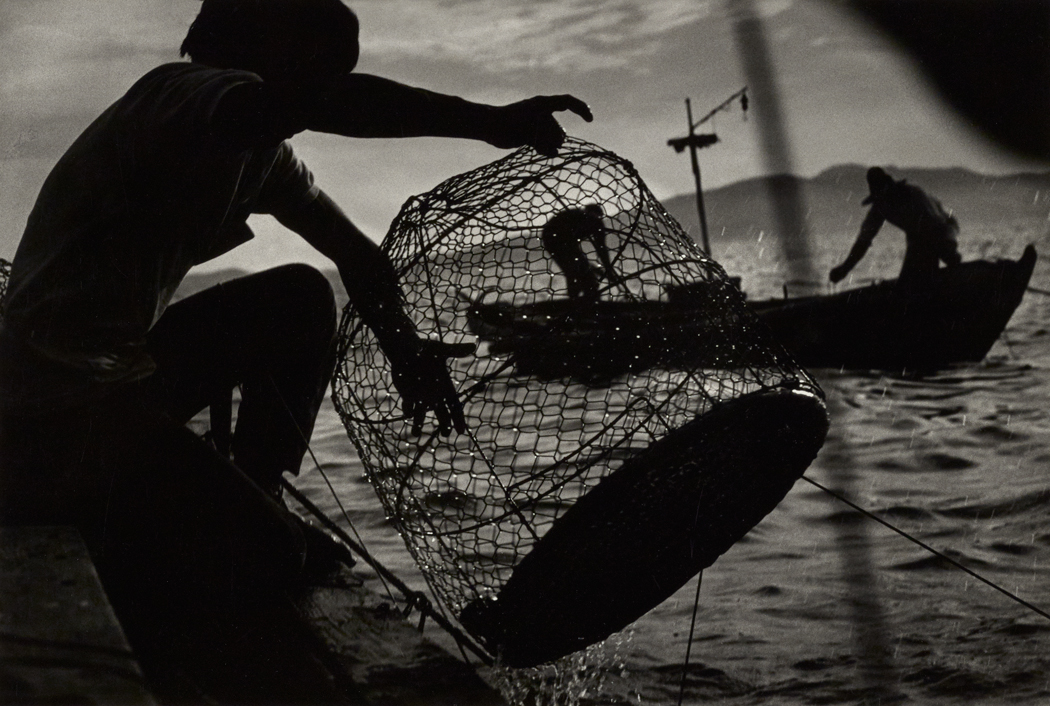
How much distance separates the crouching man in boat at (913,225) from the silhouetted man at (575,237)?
28.6ft

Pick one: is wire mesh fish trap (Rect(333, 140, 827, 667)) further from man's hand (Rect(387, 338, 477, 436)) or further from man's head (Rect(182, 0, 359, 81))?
man's head (Rect(182, 0, 359, 81))

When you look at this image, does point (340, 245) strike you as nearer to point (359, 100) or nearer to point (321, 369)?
point (321, 369)

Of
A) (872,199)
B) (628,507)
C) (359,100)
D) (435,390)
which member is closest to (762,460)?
(628,507)

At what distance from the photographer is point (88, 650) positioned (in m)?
1.19

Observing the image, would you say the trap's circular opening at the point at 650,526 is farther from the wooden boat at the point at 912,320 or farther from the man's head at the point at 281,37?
the wooden boat at the point at 912,320

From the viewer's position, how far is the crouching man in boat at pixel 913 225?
35.8ft

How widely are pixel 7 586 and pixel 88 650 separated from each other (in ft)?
1.06

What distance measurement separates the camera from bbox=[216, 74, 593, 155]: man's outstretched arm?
5.64 feet

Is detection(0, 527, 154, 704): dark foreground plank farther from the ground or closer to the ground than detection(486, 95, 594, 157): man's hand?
closer to the ground

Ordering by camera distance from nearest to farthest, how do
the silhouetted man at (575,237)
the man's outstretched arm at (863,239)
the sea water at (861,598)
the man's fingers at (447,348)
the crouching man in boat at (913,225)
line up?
the man's fingers at (447,348) → the silhouetted man at (575,237) → the sea water at (861,598) → the crouching man in boat at (913,225) → the man's outstretched arm at (863,239)

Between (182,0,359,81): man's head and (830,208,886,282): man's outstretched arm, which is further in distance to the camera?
(830,208,886,282): man's outstretched arm

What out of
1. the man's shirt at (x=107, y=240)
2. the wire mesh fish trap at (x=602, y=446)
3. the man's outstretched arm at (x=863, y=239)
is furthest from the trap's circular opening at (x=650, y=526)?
Result: the man's outstretched arm at (x=863, y=239)

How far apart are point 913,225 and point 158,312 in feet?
34.9

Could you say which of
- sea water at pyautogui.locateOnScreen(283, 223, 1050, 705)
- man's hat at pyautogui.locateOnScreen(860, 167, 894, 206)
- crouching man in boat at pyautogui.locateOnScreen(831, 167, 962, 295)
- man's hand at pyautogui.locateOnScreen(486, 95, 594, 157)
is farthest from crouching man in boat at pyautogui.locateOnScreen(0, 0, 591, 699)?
man's hat at pyautogui.locateOnScreen(860, 167, 894, 206)
